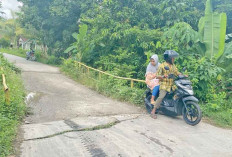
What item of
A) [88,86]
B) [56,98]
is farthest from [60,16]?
[56,98]

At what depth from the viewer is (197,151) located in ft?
13.6

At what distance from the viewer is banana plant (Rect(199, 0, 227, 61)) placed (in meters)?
8.42

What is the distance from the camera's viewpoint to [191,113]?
550 cm

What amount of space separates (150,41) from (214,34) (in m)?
3.08

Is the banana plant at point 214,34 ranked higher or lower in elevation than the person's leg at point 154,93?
higher

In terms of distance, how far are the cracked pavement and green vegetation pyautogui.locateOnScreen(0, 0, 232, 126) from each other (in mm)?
1187

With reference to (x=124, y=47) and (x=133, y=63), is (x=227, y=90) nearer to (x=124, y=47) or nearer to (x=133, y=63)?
(x=133, y=63)

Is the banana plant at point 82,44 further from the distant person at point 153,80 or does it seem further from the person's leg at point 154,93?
the person's leg at point 154,93

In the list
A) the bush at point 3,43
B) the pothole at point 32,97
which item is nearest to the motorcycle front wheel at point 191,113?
the pothole at point 32,97

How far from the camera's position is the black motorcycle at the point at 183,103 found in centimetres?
543

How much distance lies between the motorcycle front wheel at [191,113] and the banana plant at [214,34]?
3.47 meters

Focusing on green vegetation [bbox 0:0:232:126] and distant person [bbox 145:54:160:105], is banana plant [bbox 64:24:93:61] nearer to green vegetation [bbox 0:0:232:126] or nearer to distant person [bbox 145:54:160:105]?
green vegetation [bbox 0:0:232:126]

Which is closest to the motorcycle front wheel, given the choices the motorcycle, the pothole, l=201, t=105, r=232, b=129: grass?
l=201, t=105, r=232, b=129: grass

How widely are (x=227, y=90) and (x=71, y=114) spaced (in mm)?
5410
